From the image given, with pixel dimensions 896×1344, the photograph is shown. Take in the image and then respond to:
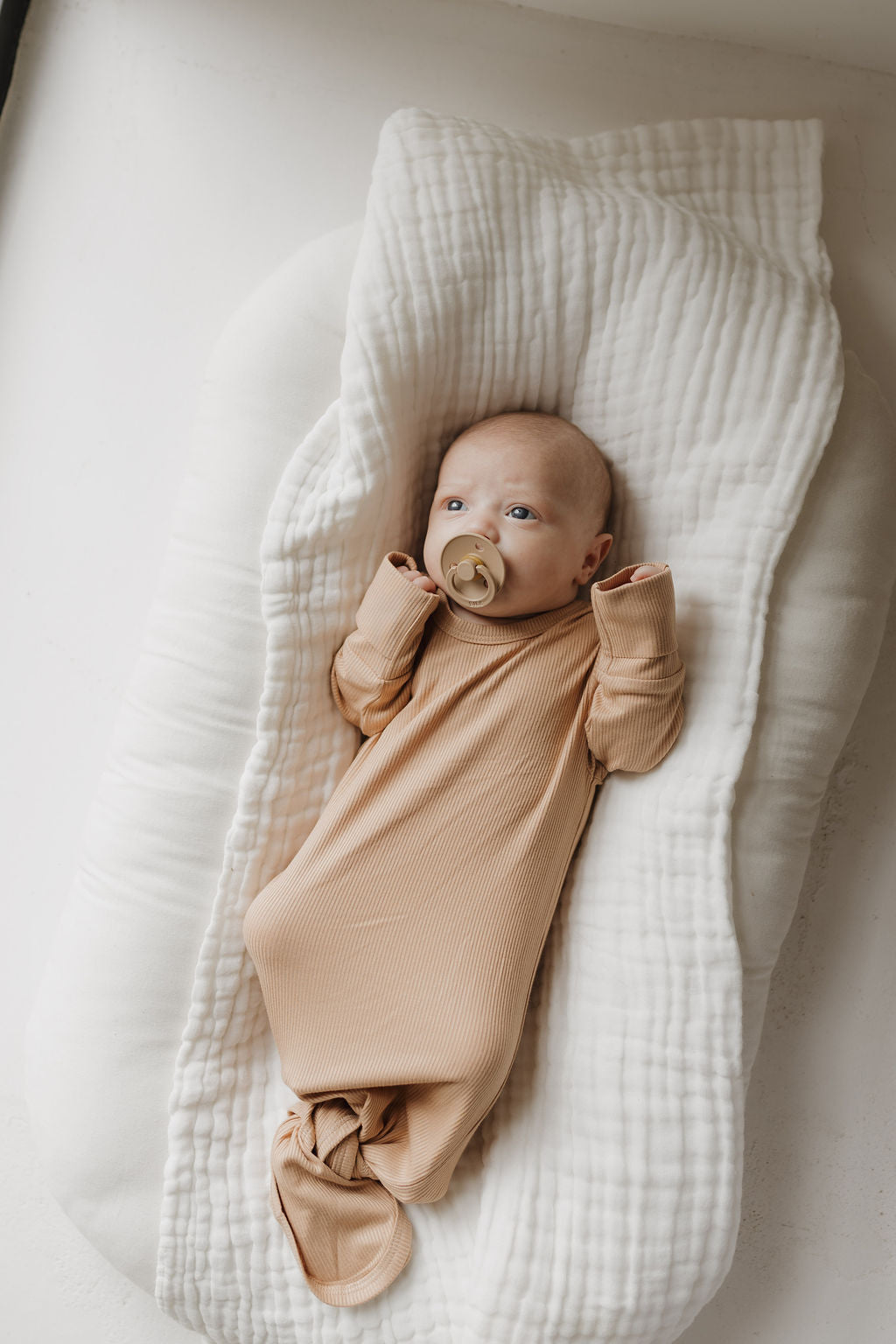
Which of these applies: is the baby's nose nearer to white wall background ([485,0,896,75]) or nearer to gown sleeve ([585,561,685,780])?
gown sleeve ([585,561,685,780])

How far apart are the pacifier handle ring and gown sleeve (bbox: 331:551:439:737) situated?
0.12 ft

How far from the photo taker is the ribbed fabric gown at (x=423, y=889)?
1077 millimetres

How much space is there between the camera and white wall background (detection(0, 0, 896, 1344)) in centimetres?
129

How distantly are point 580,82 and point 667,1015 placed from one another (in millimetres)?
1191

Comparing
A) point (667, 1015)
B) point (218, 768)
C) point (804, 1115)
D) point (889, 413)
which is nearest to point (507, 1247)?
point (667, 1015)

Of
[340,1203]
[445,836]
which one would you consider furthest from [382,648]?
[340,1203]

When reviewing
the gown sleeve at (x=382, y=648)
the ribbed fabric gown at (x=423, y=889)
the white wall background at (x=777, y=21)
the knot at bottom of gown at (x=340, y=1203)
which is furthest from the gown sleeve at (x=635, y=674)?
the white wall background at (x=777, y=21)

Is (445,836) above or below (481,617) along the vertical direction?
below

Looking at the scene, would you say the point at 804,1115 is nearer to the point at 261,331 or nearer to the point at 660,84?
the point at 261,331

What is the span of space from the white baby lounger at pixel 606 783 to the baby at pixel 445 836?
0.05 m

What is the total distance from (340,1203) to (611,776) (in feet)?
1.90

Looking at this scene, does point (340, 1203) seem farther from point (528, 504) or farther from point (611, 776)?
point (528, 504)

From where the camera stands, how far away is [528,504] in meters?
1.11

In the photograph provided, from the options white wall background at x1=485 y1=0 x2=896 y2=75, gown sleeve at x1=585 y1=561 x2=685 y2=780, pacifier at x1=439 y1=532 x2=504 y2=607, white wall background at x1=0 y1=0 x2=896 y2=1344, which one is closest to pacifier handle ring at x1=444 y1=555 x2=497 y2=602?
pacifier at x1=439 y1=532 x2=504 y2=607
